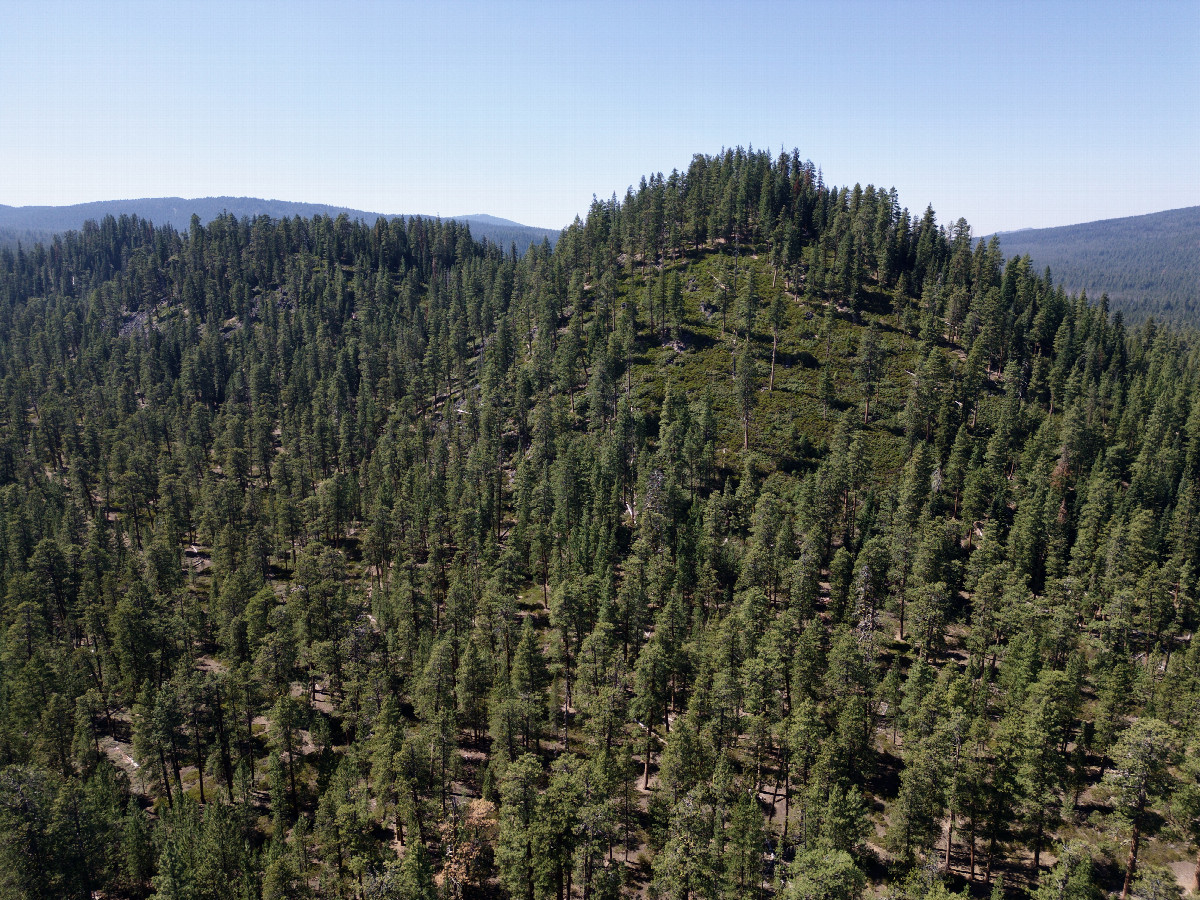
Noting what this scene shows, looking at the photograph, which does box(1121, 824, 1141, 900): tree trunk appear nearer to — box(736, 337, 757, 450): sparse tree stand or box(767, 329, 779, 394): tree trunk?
box(736, 337, 757, 450): sparse tree stand

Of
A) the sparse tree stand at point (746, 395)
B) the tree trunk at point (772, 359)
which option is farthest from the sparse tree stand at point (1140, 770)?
the tree trunk at point (772, 359)

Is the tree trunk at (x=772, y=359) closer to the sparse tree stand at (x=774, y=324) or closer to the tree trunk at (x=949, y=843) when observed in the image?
the sparse tree stand at (x=774, y=324)

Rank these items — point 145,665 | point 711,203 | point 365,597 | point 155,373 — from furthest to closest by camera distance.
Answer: point 711,203 < point 155,373 < point 365,597 < point 145,665

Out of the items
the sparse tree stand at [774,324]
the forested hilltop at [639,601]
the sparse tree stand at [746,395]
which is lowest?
the forested hilltop at [639,601]

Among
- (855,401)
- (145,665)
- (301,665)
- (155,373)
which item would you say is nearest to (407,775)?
(301,665)

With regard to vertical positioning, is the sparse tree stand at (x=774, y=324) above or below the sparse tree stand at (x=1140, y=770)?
above

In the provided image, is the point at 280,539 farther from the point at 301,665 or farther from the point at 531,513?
the point at 531,513

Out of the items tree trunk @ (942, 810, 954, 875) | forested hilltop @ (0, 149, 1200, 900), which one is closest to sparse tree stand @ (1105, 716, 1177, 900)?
forested hilltop @ (0, 149, 1200, 900)
